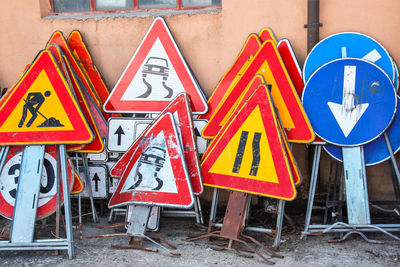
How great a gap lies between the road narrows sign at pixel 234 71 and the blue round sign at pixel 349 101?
68 centimetres

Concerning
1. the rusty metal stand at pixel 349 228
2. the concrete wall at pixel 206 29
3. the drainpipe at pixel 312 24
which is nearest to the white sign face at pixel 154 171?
the concrete wall at pixel 206 29

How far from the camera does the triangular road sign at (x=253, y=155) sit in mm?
3209

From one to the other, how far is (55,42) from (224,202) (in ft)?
8.19

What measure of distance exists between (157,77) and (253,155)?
137 cm

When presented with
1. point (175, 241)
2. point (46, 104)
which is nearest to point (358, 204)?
point (175, 241)

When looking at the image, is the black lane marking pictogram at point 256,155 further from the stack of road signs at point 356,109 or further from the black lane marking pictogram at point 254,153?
the stack of road signs at point 356,109

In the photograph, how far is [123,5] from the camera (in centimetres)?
432

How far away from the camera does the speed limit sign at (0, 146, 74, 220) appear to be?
11.2ft

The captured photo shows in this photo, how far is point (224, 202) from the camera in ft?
13.7

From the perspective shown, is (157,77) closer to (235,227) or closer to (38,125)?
(38,125)

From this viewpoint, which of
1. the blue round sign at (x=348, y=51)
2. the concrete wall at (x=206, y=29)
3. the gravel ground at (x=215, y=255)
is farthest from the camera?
the concrete wall at (x=206, y=29)

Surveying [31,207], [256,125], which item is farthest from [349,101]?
[31,207]

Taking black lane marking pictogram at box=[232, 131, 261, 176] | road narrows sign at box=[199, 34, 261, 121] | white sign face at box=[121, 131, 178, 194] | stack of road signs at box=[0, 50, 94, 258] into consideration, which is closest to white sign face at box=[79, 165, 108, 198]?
white sign face at box=[121, 131, 178, 194]

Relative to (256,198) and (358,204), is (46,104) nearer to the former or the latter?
(256,198)
